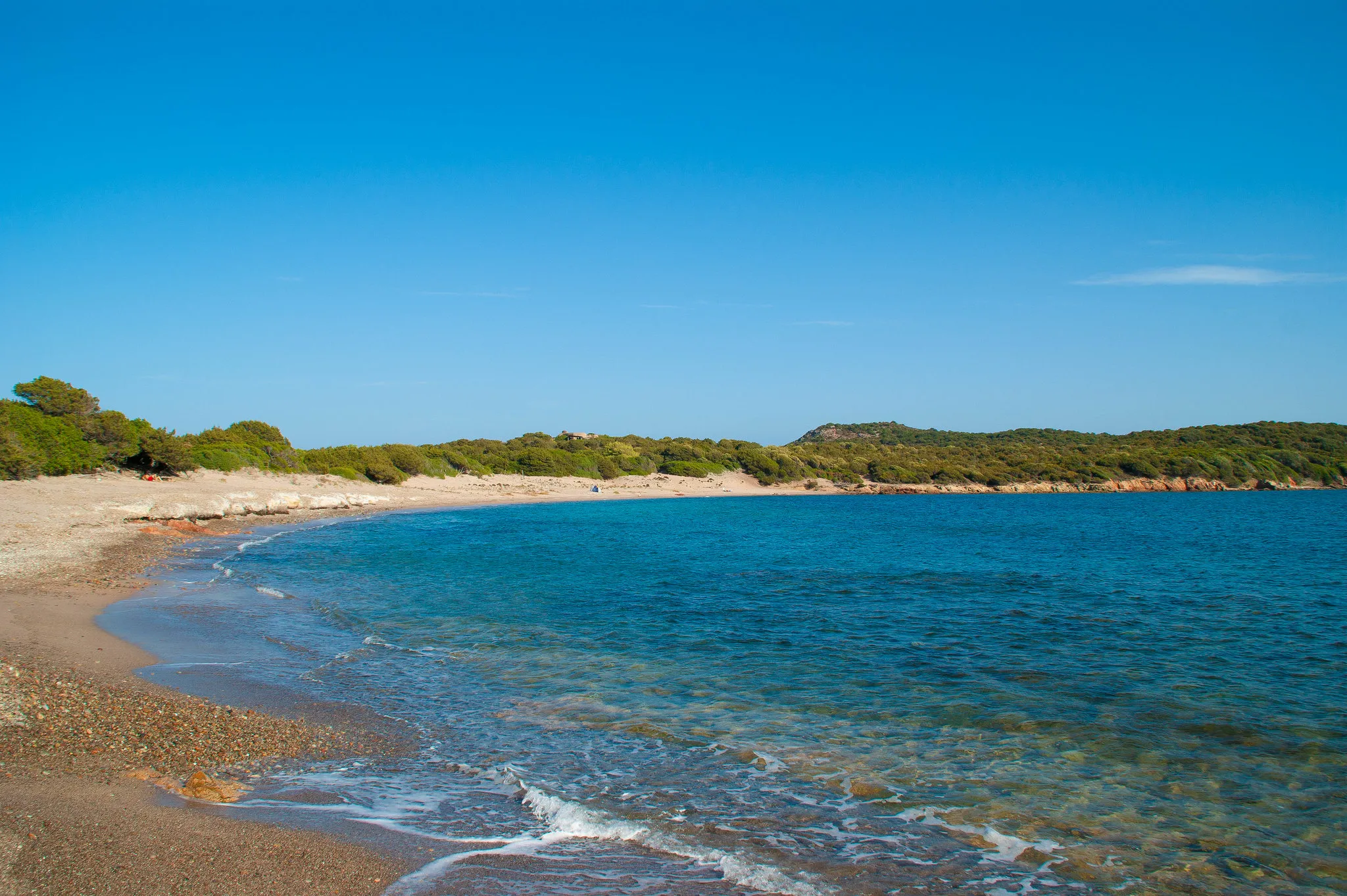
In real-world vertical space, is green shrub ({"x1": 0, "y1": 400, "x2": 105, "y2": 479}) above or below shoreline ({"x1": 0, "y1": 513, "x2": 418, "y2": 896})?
above

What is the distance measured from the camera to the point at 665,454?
3821 inches

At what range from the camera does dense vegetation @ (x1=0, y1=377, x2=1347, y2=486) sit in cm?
3928

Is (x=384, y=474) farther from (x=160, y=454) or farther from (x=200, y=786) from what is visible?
(x=200, y=786)

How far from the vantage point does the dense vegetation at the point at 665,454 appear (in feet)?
129

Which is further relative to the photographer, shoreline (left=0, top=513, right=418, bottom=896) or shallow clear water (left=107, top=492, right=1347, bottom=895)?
shallow clear water (left=107, top=492, right=1347, bottom=895)

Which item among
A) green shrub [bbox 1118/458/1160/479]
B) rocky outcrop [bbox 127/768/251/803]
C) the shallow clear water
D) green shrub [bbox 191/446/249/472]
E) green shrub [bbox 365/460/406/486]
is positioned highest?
green shrub [bbox 1118/458/1160/479]

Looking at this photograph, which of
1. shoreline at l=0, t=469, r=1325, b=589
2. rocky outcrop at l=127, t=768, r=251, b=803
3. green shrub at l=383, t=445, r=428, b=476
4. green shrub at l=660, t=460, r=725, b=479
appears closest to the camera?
rocky outcrop at l=127, t=768, r=251, b=803

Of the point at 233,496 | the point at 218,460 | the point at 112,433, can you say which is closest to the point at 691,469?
the point at 218,460

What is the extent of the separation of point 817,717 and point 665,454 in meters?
87.7

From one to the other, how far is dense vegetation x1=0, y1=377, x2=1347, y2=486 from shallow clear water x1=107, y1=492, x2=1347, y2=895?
2179 cm

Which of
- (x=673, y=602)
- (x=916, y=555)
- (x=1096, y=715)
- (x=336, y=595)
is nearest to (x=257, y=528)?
(x=336, y=595)

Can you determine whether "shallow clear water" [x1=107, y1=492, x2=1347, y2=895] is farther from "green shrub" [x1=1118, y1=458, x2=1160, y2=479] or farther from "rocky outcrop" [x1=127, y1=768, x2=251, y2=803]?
"green shrub" [x1=1118, y1=458, x2=1160, y2=479]

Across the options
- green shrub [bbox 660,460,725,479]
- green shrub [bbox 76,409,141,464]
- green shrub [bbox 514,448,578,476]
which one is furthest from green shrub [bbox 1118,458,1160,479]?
green shrub [bbox 76,409,141,464]

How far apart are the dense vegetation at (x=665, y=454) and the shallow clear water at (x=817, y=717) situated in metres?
21.8
